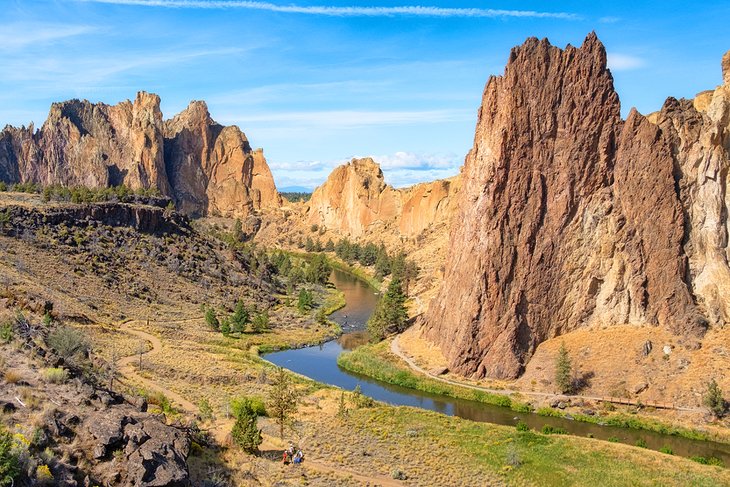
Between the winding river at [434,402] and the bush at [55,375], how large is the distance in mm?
30589

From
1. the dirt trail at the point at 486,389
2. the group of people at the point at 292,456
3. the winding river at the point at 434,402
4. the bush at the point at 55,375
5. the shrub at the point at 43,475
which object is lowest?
the winding river at the point at 434,402

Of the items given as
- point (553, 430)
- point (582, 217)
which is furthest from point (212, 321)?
point (582, 217)

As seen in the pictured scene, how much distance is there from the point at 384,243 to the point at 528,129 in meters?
99.2

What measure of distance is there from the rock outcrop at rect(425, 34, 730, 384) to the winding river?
633 cm

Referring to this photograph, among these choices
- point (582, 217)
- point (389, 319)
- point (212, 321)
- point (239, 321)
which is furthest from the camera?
point (239, 321)

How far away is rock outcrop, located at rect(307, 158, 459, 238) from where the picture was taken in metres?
149

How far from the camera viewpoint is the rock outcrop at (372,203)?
149m

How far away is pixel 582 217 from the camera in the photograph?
197 feet

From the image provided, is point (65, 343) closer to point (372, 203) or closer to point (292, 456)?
point (292, 456)

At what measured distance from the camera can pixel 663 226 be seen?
189 feet

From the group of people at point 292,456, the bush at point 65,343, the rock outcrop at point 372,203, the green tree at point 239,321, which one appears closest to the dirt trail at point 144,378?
the bush at point 65,343

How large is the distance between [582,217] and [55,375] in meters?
47.9

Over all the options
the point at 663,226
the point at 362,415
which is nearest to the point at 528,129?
the point at 663,226

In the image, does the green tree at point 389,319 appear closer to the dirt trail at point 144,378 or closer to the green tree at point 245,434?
the dirt trail at point 144,378
